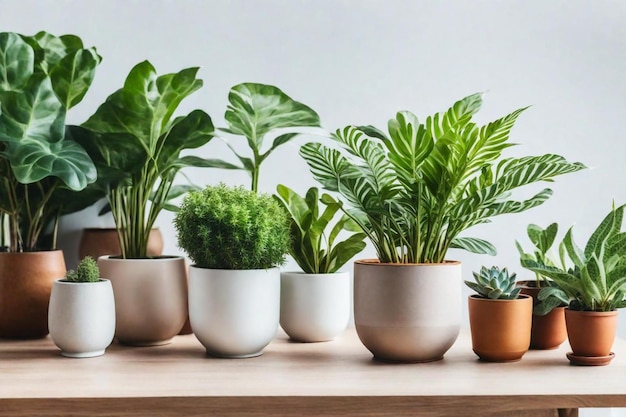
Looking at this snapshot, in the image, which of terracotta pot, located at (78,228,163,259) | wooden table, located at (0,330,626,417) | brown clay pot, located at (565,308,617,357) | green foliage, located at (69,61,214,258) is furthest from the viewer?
terracotta pot, located at (78,228,163,259)

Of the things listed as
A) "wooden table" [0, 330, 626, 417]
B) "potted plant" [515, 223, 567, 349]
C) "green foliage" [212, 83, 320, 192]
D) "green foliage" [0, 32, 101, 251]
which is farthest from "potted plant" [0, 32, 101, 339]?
"potted plant" [515, 223, 567, 349]

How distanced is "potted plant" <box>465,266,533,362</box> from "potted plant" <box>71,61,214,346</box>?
19.7 inches

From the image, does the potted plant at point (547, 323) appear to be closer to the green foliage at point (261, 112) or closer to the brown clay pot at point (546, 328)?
the brown clay pot at point (546, 328)

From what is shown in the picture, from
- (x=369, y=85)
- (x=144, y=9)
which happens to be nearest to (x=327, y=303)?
(x=369, y=85)

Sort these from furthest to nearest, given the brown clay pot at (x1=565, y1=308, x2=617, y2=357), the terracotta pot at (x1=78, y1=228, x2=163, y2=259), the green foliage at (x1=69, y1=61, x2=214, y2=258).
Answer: the terracotta pot at (x1=78, y1=228, x2=163, y2=259)
the green foliage at (x1=69, y1=61, x2=214, y2=258)
the brown clay pot at (x1=565, y1=308, x2=617, y2=357)

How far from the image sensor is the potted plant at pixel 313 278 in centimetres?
127

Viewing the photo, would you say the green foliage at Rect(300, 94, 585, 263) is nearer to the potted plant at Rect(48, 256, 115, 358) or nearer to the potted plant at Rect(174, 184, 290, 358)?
the potted plant at Rect(174, 184, 290, 358)

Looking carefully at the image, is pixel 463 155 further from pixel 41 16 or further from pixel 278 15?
pixel 41 16

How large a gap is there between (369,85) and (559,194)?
46 centimetres

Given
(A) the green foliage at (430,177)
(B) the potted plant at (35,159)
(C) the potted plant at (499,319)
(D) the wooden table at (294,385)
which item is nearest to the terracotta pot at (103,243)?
(B) the potted plant at (35,159)

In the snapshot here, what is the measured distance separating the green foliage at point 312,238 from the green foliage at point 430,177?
Result: 0.11 meters

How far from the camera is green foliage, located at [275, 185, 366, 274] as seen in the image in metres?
1.28

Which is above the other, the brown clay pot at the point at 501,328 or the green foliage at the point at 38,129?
the green foliage at the point at 38,129

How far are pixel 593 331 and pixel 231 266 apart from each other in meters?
0.56
